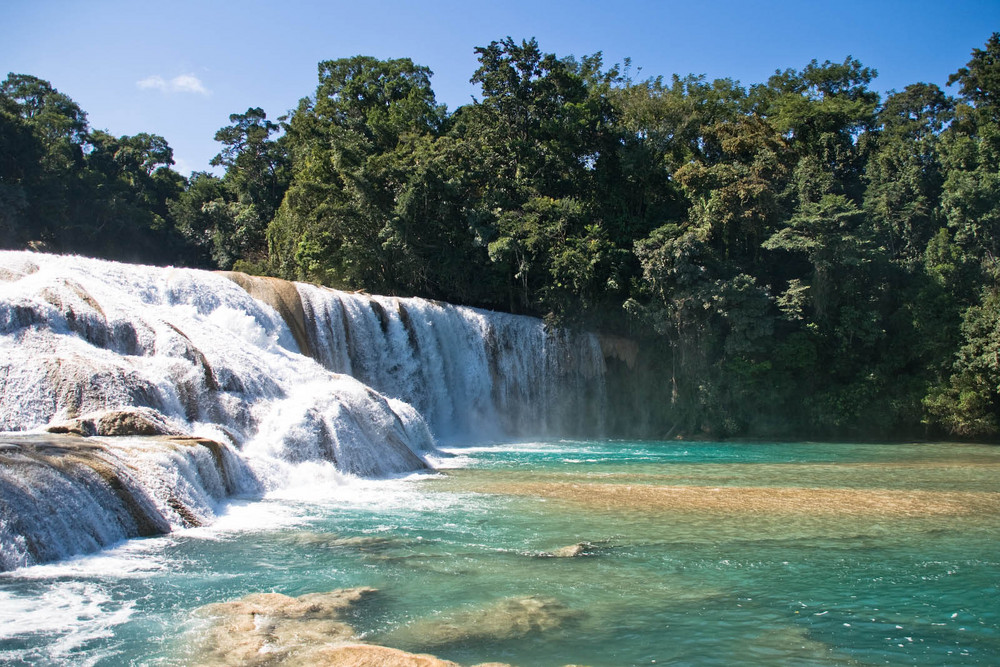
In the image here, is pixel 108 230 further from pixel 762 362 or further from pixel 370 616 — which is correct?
pixel 370 616

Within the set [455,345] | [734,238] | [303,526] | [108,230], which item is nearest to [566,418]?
[455,345]

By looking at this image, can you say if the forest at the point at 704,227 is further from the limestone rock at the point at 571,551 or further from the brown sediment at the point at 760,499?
the limestone rock at the point at 571,551

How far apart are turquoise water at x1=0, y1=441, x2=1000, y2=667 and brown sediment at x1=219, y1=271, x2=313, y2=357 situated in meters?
8.69

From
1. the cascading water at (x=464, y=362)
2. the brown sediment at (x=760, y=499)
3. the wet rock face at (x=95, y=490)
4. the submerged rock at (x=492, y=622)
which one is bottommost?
the submerged rock at (x=492, y=622)

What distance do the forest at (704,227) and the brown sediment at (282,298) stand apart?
917 centimetres

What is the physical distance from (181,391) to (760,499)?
10.6 m

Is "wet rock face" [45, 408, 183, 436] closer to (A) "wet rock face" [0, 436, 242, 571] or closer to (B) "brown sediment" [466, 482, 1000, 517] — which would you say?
(A) "wet rock face" [0, 436, 242, 571]

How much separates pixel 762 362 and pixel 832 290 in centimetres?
388

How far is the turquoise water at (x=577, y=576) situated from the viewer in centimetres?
647

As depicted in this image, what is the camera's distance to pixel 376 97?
4191 cm

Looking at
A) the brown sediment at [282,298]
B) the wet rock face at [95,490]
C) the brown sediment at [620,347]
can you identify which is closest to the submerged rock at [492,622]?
the wet rock face at [95,490]

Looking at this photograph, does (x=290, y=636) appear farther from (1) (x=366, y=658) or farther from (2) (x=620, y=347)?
(2) (x=620, y=347)

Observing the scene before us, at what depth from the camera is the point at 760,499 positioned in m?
13.4

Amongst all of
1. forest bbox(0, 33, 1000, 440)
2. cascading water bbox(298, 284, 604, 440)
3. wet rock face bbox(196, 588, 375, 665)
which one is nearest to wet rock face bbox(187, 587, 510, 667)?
wet rock face bbox(196, 588, 375, 665)
